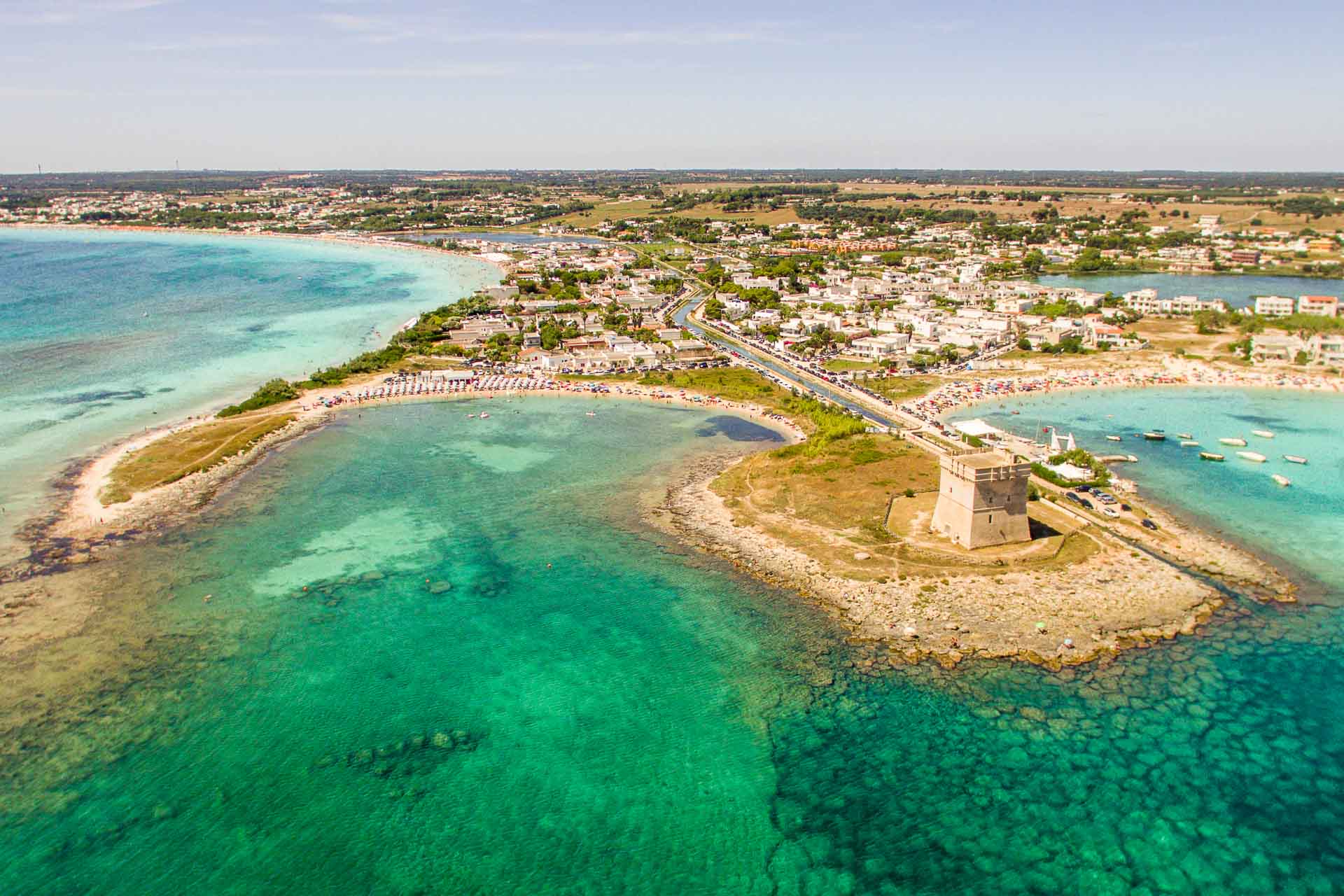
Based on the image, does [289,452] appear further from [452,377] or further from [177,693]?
[177,693]

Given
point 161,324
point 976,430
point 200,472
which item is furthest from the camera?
point 161,324

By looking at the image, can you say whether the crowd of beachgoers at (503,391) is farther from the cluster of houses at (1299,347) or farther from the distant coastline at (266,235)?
Result: the distant coastline at (266,235)

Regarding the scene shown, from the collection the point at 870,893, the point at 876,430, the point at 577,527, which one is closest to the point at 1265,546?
the point at 876,430

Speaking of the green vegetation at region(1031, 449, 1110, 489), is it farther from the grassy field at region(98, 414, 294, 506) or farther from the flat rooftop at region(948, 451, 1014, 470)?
the grassy field at region(98, 414, 294, 506)

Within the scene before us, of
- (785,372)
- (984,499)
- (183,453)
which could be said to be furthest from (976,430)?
(183,453)

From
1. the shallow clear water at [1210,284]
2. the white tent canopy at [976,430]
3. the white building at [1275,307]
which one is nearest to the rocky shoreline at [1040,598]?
the white tent canopy at [976,430]

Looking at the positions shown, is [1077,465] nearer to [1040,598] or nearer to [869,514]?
[869,514]

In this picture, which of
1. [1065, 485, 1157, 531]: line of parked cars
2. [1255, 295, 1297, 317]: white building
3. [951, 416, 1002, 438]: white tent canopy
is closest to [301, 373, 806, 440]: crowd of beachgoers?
[951, 416, 1002, 438]: white tent canopy
